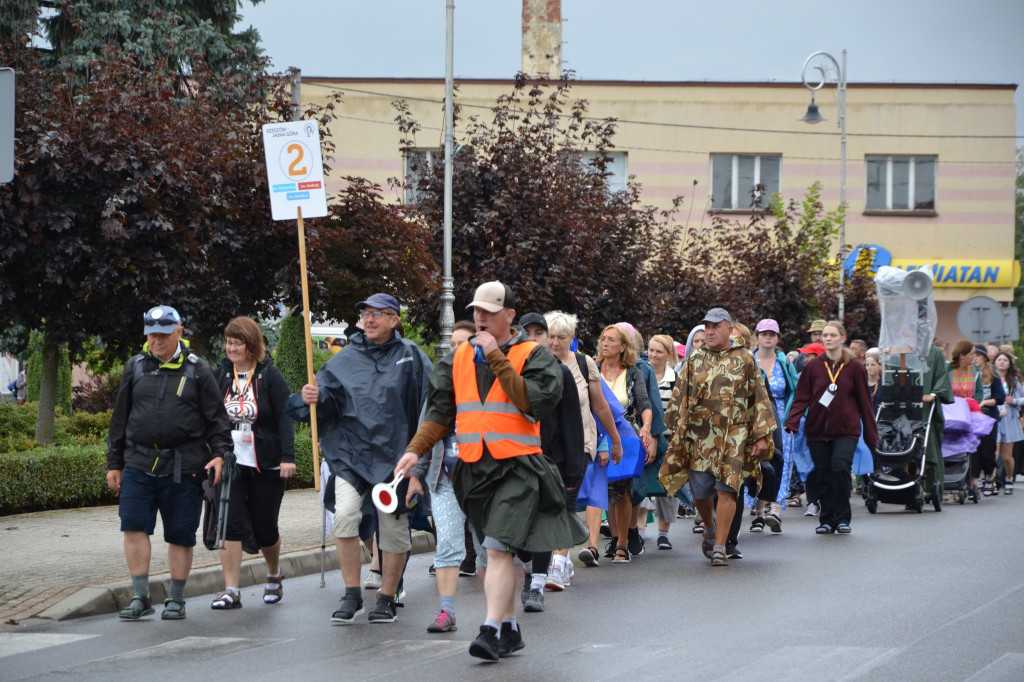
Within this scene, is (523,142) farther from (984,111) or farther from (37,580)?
(984,111)

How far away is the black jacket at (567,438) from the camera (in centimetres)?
849

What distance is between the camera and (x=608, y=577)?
1062 cm

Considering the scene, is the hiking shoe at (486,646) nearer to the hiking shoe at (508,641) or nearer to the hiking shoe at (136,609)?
the hiking shoe at (508,641)

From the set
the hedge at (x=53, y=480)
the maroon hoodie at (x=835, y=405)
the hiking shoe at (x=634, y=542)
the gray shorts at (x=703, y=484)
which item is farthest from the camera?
the hedge at (x=53, y=480)

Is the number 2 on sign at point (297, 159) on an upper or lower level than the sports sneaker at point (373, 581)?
upper

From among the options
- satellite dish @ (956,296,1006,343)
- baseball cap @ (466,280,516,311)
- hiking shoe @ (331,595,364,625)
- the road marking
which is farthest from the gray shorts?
satellite dish @ (956,296,1006,343)

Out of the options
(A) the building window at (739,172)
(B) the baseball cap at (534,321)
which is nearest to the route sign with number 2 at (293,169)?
(B) the baseball cap at (534,321)

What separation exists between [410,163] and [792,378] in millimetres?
8002

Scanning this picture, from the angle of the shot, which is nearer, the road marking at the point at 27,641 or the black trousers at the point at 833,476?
the road marking at the point at 27,641

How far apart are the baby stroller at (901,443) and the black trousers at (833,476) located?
1.98m

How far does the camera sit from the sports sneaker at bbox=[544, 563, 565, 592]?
9883 millimetres

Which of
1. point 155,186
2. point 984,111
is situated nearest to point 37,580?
point 155,186

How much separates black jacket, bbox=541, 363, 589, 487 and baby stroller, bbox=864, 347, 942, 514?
7592mm

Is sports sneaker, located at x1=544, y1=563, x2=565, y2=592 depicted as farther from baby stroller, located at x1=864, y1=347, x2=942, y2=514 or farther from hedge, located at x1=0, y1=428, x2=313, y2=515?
baby stroller, located at x1=864, y1=347, x2=942, y2=514
